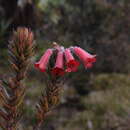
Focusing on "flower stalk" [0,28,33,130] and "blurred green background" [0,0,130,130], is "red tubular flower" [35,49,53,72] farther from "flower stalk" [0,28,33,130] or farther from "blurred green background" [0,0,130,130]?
"blurred green background" [0,0,130,130]

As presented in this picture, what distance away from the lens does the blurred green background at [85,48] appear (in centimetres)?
447

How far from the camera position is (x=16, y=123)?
1116 millimetres

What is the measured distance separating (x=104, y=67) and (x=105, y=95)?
186cm

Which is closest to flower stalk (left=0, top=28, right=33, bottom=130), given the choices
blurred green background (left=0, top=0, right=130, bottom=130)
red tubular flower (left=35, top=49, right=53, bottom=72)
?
red tubular flower (left=35, top=49, right=53, bottom=72)

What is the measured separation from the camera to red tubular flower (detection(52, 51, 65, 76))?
3.43 ft

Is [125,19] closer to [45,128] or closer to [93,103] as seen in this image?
[93,103]

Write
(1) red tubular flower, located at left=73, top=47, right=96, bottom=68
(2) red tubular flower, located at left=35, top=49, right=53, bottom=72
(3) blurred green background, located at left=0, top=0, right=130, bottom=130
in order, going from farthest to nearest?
(3) blurred green background, located at left=0, top=0, right=130, bottom=130 → (1) red tubular flower, located at left=73, top=47, right=96, bottom=68 → (2) red tubular flower, located at left=35, top=49, right=53, bottom=72

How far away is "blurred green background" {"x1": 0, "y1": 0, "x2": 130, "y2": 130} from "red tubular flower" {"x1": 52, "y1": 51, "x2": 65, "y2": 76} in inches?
119

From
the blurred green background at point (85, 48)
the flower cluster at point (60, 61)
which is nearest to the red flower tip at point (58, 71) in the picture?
the flower cluster at point (60, 61)

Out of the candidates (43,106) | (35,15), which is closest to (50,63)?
(43,106)

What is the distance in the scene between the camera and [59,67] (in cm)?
106

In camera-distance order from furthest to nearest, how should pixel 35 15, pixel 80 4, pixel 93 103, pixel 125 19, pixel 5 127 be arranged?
pixel 80 4, pixel 125 19, pixel 35 15, pixel 93 103, pixel 5 127

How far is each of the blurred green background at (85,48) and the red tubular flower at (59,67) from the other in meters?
3.02

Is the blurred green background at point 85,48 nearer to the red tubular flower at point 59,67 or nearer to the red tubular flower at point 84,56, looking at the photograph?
the red tubular flower at point 84,56
